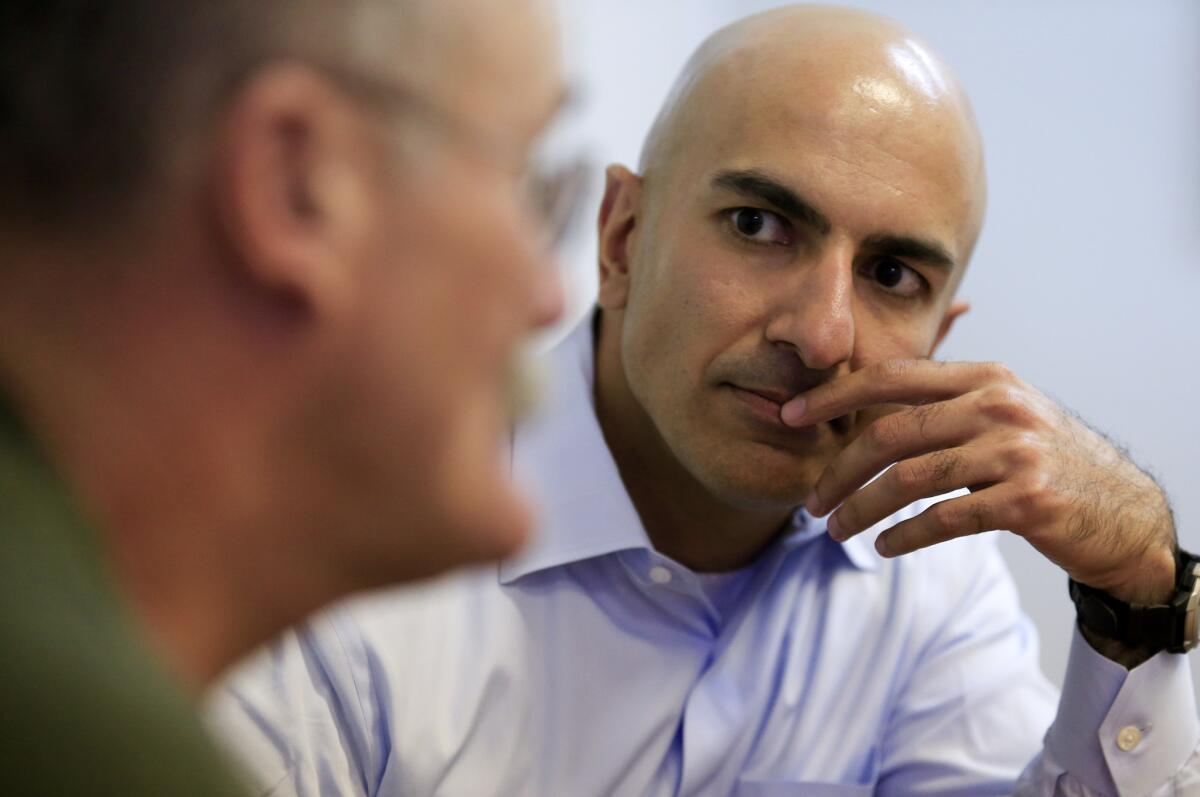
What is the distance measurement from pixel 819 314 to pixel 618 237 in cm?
36

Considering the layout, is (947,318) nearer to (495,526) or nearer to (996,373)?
(996,373)

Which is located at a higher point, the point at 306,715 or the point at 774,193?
the point at 774,193

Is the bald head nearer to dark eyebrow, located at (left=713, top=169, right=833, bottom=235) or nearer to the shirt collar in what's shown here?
dark eyebrow, located at (left=713, top=169, right=833, bottom=235)

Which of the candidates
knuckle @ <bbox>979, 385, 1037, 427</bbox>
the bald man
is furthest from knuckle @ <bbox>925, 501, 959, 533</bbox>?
knuckle @ <bbox>979, 385, 1037, 427</bbox>

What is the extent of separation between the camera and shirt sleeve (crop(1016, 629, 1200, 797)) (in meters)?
1.27

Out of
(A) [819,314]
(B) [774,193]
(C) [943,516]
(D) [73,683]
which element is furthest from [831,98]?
(D) [73,683]

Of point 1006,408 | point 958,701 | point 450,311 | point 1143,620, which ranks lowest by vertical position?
point 958,701

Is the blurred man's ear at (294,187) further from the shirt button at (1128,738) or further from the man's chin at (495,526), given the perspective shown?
the shirt button at (1128,738)

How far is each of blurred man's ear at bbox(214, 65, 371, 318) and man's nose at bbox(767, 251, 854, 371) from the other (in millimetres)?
809

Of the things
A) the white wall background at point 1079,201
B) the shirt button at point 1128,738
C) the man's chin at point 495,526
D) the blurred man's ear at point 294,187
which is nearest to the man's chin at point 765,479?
the shirt button at point 1128,738

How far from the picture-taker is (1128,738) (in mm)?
1268

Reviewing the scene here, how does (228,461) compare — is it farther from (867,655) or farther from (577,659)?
(867,655)

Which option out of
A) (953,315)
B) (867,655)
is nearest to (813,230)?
(953,315)

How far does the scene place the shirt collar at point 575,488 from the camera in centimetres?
134
